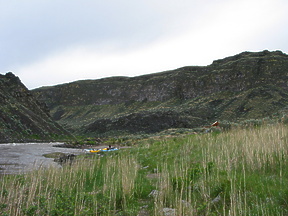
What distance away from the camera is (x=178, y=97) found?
98312 millimetres

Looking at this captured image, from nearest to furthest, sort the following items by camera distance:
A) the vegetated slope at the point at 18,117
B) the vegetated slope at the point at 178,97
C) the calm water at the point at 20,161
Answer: the calm water at the point at 20,161
the vegetated slope at the point at 18,117
the vegetated slope at the point at 178,97

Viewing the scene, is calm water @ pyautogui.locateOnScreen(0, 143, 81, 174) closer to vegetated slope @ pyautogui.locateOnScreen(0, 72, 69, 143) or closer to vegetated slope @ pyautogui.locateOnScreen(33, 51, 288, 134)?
vegetated slope @ pyautogui.locateOnScreen(0, 72, 69, 143)

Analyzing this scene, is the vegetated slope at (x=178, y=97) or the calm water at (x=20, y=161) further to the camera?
the vegetated slope at (x=178, y=97)

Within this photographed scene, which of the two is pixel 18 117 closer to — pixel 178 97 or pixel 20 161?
pixel 20 161

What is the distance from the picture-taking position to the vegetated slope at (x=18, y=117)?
3612cm

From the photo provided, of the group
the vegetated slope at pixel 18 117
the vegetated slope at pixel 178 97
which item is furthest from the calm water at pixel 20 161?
the vegetated slope at pixel 178 97

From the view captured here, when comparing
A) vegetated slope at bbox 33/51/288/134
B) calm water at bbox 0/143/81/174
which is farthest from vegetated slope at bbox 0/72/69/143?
vegetated slope at bbox 33/51/288/134

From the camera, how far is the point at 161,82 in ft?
355

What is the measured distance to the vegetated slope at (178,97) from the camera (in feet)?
222

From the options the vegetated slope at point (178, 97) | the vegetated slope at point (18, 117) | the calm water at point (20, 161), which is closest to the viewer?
the calm water at point (20, 161)

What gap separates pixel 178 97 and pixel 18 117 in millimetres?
67700

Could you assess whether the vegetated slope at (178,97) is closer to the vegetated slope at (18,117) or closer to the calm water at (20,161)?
the vegetated slope at (18,117)

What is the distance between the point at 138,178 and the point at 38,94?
135101mm

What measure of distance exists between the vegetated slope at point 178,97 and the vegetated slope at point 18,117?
25.4m
